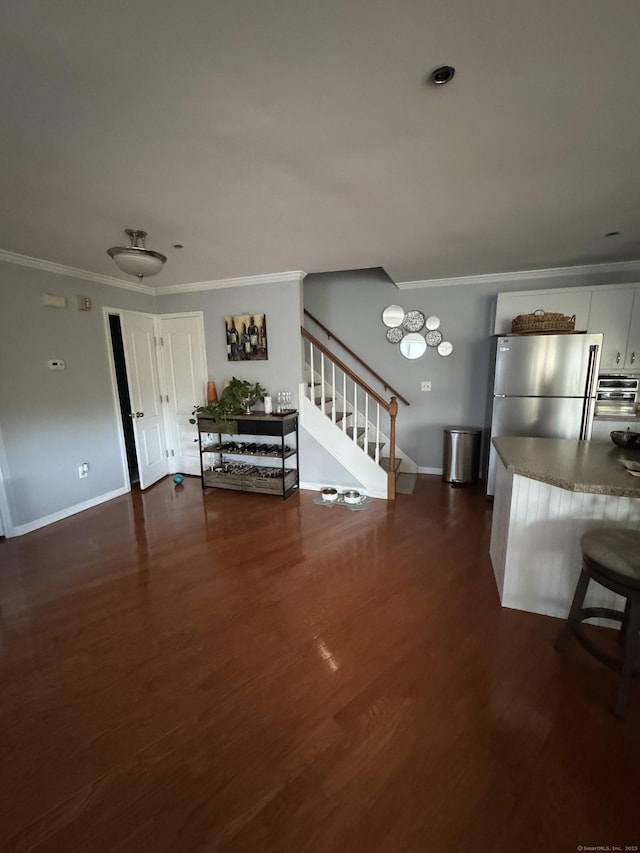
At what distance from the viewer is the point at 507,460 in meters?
1.93

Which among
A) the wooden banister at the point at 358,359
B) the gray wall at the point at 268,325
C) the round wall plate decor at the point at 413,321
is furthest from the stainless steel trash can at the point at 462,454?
the gray wall at the point at 268,325

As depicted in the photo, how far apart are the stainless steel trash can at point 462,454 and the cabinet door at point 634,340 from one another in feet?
5.11

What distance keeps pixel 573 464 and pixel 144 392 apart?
171 inches

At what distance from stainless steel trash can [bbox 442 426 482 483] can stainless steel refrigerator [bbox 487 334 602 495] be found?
45 centimetres

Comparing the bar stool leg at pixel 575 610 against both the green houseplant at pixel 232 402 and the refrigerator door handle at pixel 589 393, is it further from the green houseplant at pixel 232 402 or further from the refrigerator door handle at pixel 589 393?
the green houseplant at pixel 232 402

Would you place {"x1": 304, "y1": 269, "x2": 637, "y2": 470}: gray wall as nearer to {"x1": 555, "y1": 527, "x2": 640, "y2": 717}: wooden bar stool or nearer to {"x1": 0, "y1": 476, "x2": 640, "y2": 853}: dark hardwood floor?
{"x1": 0, "y1": 476, "x2": 640, "y2": 853}: dark hardwood floor

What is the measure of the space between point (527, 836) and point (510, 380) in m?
3.25

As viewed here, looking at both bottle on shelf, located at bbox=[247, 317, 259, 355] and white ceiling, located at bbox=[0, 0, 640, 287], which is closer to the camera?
white ceiling, located at bbox=[0, 0, 640, 287]

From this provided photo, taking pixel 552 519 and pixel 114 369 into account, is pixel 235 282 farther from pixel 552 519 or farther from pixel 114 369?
pixel 552 519

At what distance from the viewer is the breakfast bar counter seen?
176 cm

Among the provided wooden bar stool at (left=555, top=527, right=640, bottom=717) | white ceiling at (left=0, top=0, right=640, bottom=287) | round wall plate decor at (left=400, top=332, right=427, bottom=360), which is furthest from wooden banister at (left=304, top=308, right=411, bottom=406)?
wooden bar stool at (left=555, top=527, right=640, bottom=717)

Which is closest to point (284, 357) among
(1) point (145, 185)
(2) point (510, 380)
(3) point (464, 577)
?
(1) point (145, 185)

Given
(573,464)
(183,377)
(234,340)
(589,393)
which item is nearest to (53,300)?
(183,377)

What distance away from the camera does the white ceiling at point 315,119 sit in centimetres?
101
